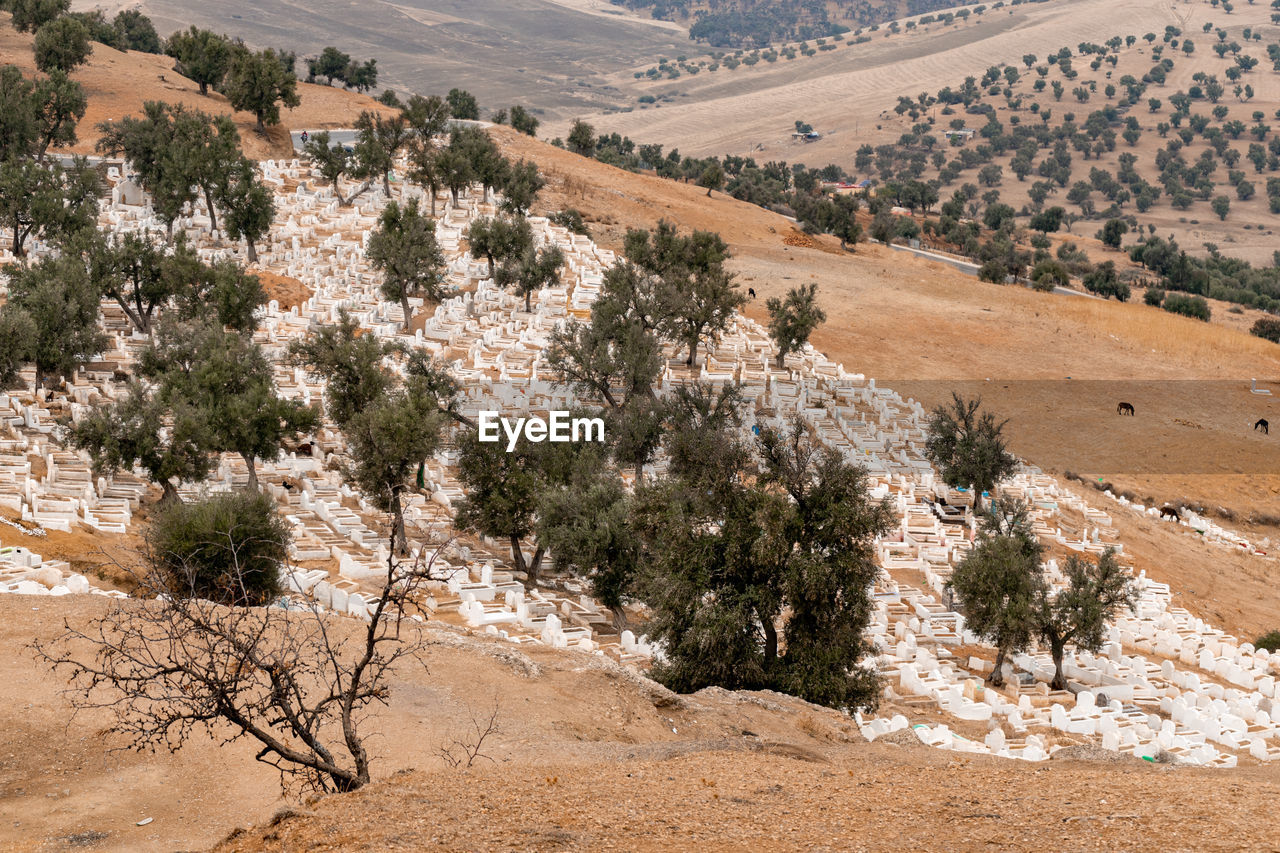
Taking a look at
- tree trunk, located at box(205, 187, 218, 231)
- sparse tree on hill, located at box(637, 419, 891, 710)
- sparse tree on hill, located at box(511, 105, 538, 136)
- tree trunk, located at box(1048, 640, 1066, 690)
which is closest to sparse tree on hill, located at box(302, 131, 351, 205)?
tree trunk, located at box(205, 187, 218, 231)

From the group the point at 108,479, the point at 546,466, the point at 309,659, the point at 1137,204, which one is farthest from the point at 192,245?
the point at 1137,204

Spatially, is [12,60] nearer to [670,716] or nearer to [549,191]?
[549,191]

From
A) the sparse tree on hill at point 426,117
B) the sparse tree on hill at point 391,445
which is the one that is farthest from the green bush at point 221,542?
the sparse tree on hill at point 426,117

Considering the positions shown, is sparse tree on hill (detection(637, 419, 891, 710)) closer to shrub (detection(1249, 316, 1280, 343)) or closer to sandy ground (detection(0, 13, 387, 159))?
sandy ground (detection(0, 13, 387, 159))

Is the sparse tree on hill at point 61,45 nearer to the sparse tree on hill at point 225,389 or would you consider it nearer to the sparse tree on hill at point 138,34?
the sparse tree on hill at point 138,34

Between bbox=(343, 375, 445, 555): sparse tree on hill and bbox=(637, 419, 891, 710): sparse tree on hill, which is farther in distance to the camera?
bbox=(343, 375, 445, 555): sparse tree on hill
